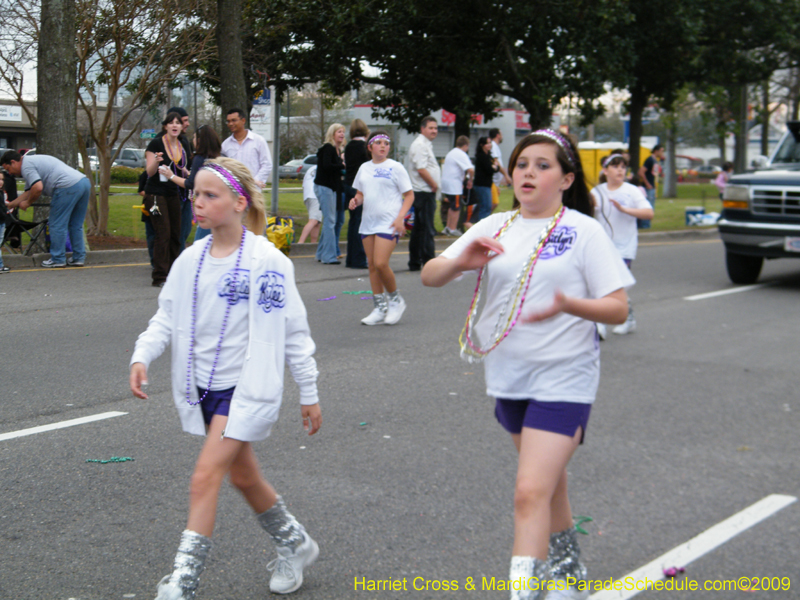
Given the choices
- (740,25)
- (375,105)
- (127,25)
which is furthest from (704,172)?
(127,25)

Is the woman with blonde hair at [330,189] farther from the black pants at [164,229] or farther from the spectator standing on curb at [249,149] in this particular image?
the black pants at [164,229]

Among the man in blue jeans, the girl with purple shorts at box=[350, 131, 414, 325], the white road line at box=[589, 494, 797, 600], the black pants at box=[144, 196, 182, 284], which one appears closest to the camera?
the white road line at box=[589, 494, 797, 600]

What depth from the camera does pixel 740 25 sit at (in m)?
24.9

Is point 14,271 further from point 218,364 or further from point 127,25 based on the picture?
point 218,364

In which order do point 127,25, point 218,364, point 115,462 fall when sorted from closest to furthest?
1. point 218,364
2. point 115,462
3. point 127,25

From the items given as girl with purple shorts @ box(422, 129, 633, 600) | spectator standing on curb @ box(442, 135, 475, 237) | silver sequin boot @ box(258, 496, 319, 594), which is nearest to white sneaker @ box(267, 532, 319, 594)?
silver sequin boot @ box(258, 496, 319, 594)

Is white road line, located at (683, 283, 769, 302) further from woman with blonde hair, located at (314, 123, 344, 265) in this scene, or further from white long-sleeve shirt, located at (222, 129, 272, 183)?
white long-sleeve shirt, located at (222, 129, 272, 183)

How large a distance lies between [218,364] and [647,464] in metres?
2.81

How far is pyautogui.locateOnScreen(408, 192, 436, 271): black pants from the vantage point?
41.3 ft

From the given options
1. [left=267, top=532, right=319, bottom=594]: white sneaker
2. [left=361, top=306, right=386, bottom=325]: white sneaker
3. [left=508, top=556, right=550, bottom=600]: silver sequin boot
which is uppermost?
[left=361, top=306, right=386, bottom=325]: white sneaker

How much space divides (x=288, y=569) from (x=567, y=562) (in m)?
1.03

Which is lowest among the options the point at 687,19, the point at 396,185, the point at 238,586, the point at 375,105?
the point at 238,586

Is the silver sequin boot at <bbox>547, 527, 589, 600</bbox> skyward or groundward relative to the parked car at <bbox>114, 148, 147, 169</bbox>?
groundward

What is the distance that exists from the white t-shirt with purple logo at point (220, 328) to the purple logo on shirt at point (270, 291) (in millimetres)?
54
